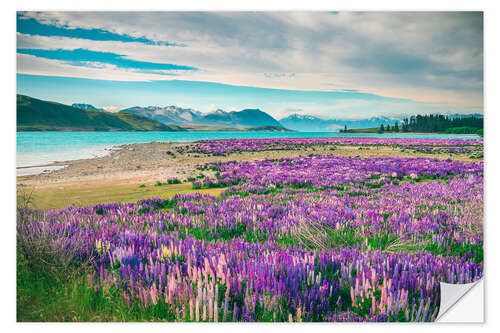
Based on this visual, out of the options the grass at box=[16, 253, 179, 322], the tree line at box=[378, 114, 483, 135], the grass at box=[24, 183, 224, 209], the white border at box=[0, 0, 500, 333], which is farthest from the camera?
the tree line at box=[378, 114, 483, 135]

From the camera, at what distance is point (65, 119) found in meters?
6.54

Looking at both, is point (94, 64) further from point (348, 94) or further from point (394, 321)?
point (394, 321)

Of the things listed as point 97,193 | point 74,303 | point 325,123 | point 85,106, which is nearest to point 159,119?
point 85,106

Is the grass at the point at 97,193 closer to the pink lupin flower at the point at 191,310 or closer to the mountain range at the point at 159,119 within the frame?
the mountain range at the point at 159,119

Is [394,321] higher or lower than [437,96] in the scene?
lower

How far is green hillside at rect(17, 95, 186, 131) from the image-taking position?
4934 mm

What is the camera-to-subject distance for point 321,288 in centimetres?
227

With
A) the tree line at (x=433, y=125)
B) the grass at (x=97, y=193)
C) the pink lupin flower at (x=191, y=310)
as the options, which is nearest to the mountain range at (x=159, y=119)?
the tree line at (x=433, y=125)

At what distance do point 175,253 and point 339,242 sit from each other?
2.01 metres

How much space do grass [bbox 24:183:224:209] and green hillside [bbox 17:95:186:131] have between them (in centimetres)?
122

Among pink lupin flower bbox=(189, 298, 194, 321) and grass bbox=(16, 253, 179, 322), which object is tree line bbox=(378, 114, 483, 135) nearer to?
pink lupin flower bbox=(189, 298, 194, 321)

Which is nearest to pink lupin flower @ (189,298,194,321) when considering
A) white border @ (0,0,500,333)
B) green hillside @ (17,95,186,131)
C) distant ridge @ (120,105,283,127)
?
white border @ (0,0,500,333)

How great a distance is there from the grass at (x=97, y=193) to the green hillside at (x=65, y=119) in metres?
1.22
